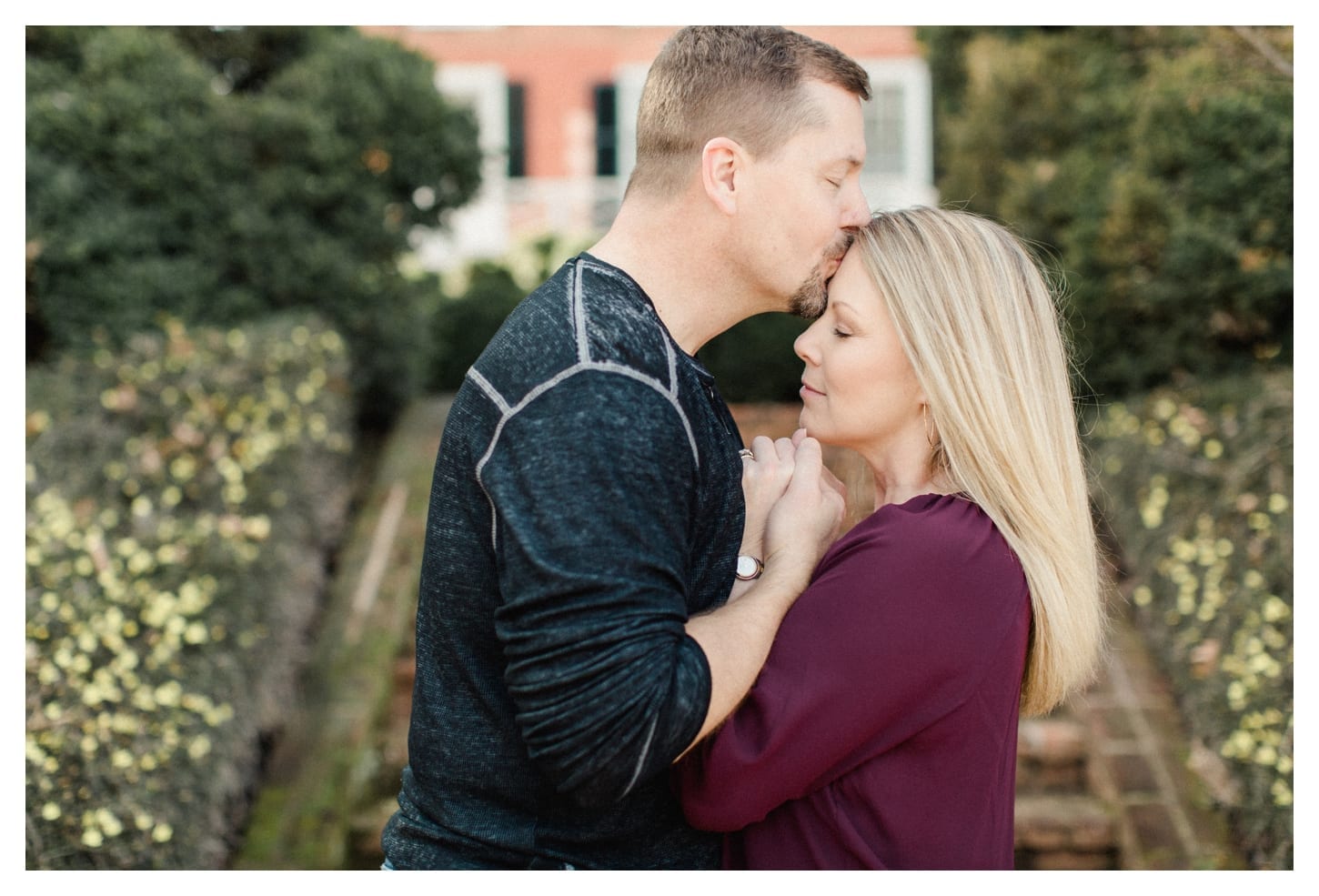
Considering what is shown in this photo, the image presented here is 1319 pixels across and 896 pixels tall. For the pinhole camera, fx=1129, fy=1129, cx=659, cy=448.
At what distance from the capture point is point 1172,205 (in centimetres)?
618

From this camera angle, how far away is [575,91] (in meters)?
16.8

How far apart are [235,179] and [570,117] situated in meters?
10.7

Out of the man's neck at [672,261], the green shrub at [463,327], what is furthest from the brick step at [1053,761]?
the green shrub at [463,327]

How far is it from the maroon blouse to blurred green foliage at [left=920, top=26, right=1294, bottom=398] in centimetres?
287

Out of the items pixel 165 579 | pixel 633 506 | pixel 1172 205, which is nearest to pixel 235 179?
pixel 165 579

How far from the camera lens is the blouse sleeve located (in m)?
1.62

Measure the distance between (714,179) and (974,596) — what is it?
77 cm

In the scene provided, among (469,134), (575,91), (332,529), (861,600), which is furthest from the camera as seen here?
(575,91)

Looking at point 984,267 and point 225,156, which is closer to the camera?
point 984,267

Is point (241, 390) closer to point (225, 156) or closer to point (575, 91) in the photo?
point (225, 156)

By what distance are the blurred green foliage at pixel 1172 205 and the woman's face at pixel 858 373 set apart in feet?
8.49

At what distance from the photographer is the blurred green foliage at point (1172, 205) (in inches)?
221
